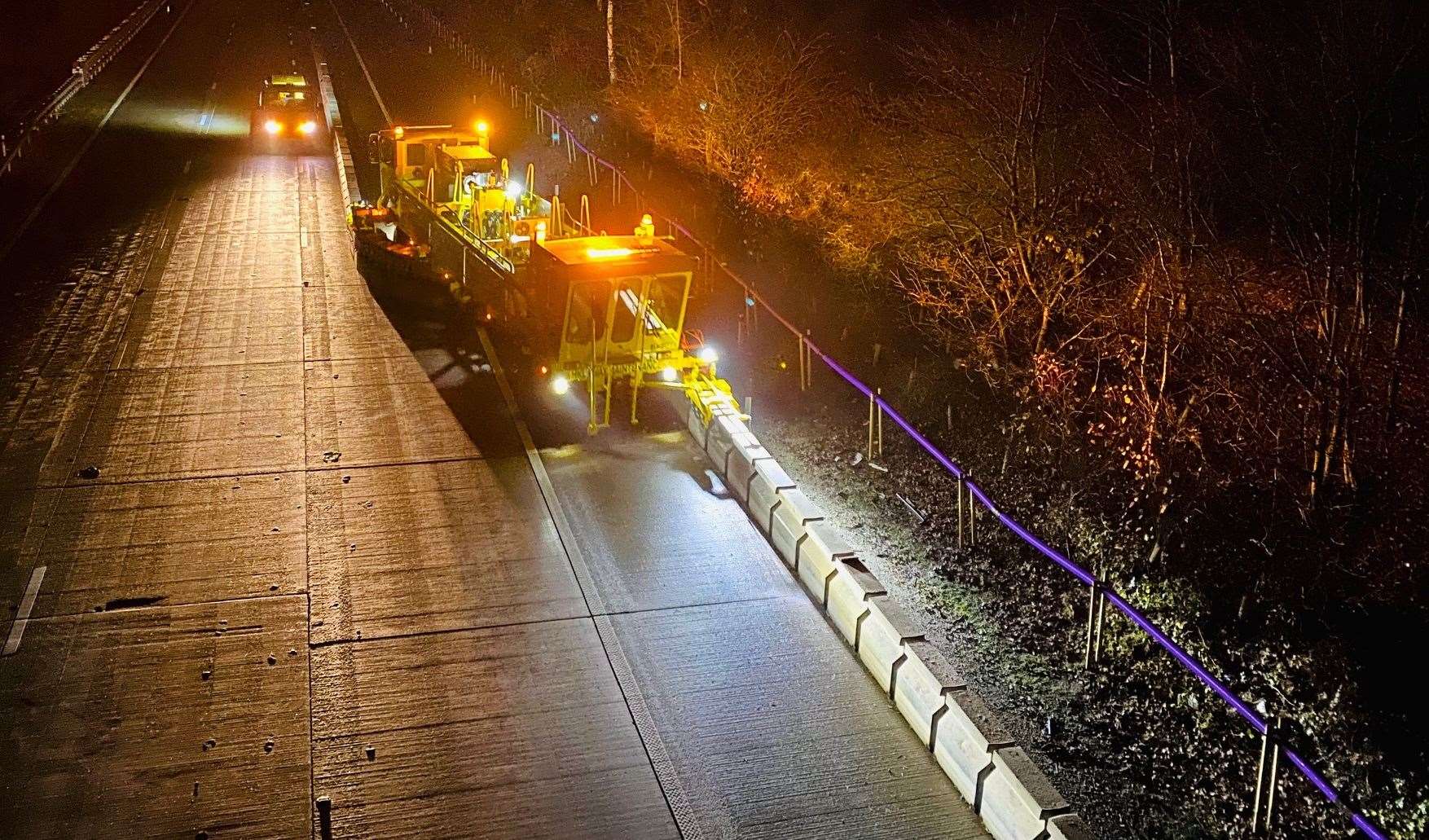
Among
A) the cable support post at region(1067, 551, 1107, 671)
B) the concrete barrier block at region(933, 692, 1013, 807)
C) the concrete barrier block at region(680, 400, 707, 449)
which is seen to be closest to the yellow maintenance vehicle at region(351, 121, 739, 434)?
the concrete barrier block at region(680, 400, 707, 449)

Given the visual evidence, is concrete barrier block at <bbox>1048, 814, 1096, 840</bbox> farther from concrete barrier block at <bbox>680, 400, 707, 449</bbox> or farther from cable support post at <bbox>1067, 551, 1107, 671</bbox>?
concrete barrier block at <bbox>680, 400, 707, 449</bbox>

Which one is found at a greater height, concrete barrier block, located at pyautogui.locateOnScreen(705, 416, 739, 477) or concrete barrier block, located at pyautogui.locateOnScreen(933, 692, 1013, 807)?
concrete barrier block, located at pyautogui.locateOnScreen(705, 416, 739, 477)

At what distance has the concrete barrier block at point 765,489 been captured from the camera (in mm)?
11750

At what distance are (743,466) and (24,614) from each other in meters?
6.75

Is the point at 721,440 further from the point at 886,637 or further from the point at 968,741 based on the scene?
the point at 968,741

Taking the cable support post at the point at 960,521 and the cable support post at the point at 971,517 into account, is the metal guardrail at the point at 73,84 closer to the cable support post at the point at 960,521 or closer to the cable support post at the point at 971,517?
the cable support post at the point at 971,517

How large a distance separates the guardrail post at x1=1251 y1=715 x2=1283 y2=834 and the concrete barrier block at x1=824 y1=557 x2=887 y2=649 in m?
3.10

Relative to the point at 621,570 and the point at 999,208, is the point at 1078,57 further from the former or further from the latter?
the point at 621,570

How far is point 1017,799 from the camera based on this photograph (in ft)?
24.5

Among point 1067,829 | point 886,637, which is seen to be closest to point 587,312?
point 886,637

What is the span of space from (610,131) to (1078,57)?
17.1m

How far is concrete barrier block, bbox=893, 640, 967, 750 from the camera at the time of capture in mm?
8484

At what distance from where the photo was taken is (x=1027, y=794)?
7.40 m

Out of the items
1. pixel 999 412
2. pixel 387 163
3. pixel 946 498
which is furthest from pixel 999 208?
pixel 387 163
